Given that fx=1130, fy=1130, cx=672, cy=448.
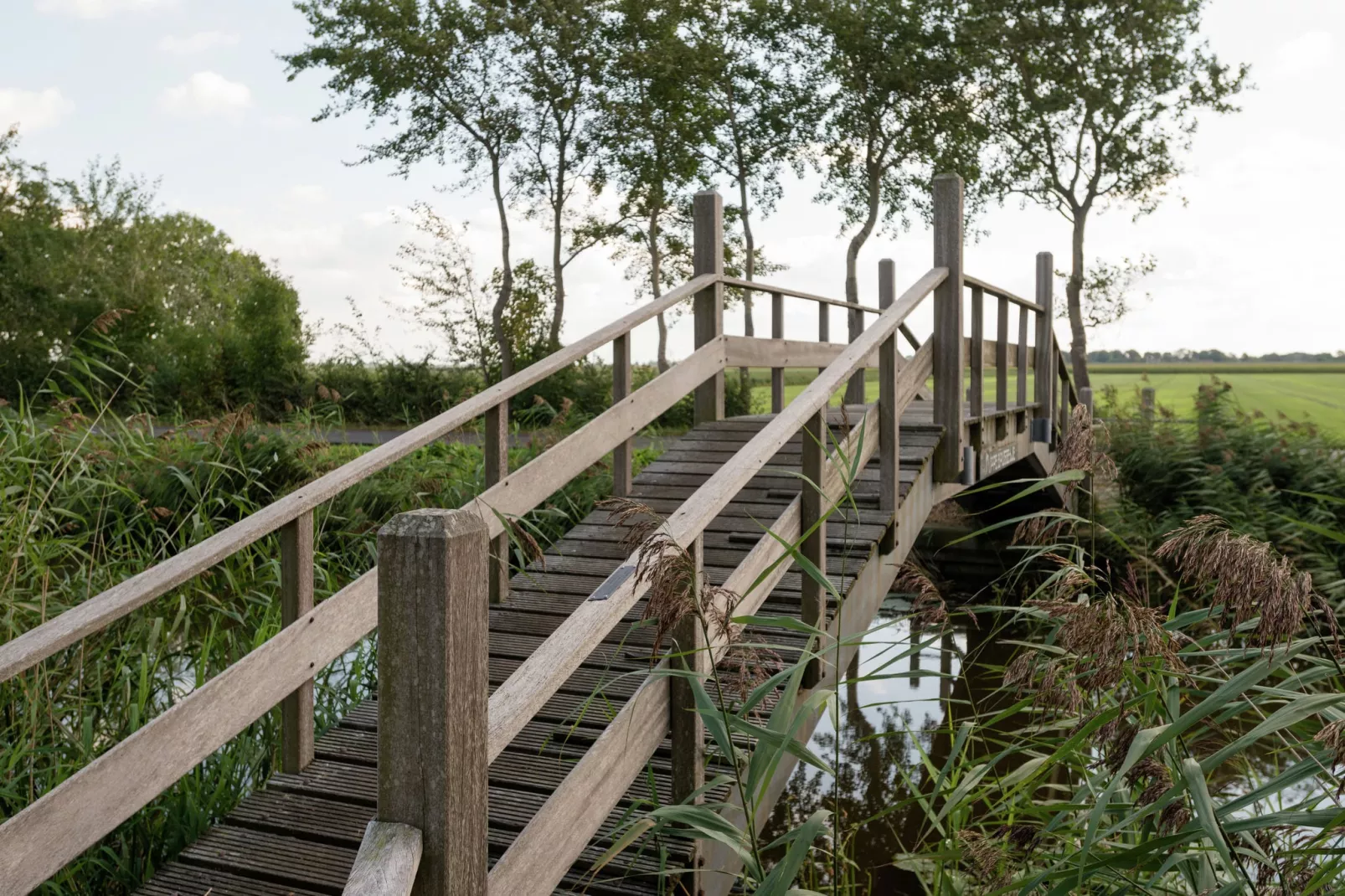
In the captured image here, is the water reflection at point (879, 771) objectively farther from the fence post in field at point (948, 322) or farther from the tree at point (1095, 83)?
the tree at point (1095, 83)

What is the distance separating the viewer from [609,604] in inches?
98.7

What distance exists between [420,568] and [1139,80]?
82.3ft

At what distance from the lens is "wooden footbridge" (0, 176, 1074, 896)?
175 cm

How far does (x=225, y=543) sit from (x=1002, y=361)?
6.17 m

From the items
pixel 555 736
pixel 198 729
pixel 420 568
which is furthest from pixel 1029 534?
pixel 198 729

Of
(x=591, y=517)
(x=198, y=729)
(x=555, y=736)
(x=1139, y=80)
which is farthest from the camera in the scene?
(x=1139, y=80)

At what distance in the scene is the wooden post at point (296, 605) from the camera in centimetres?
371

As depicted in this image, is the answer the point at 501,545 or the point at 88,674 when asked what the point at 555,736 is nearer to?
the point at 501,545

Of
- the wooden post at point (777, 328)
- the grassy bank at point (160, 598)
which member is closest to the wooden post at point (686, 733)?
the grassy bank at point (160, 598)

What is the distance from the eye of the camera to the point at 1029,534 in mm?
2725

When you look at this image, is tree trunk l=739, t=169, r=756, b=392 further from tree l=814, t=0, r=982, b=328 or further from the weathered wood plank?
the weathered wood plank

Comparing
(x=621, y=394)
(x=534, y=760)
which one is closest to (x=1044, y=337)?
(x=621, y=394)

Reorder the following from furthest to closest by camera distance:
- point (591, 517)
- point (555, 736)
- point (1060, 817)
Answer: point (591, 517)
point (555, 736)
point (1060, 817)

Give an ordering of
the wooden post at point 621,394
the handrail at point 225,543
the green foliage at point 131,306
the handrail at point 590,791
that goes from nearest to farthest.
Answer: the handrail at point 590,791 < the handrail at point 225,543 < the wooden post at point 621,394 < the green foliage at point 131,306
